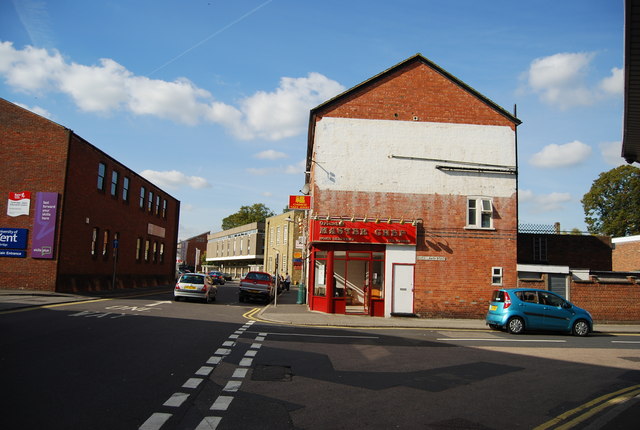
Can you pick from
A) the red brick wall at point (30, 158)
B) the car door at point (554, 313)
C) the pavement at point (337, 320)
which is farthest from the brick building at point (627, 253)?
the red brick wall at point (30, 158)

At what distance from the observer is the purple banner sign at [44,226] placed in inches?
1020

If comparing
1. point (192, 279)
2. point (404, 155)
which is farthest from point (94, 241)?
point (404, 155)

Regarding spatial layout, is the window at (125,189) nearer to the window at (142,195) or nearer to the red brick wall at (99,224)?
the red brick wall at (99,224)

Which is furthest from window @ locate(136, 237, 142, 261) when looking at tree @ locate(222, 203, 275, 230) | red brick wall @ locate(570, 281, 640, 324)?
tree @ locate(222, 203, 275, 230)

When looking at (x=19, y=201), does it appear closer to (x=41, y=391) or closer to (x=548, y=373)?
(x=41, y=391)

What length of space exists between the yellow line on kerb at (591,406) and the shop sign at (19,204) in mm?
26959

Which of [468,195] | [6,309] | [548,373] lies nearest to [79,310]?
[6,309]

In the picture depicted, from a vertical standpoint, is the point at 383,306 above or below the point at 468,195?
below

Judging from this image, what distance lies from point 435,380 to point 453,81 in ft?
61.2

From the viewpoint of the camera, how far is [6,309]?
53.9ft

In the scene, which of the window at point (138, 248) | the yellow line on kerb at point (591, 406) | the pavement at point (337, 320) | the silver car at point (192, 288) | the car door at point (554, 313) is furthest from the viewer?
the window at point (138, 248)

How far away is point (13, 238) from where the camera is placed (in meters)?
26.0

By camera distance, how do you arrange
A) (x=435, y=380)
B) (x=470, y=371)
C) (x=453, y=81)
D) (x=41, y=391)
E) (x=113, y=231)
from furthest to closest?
1. (x=113, y=231)
2. (x=453, y=81)
3. (x=470, y=371)
4. (x=435, y=380)
5. (x=41, y=391)

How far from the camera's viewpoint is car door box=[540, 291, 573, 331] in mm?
18641
